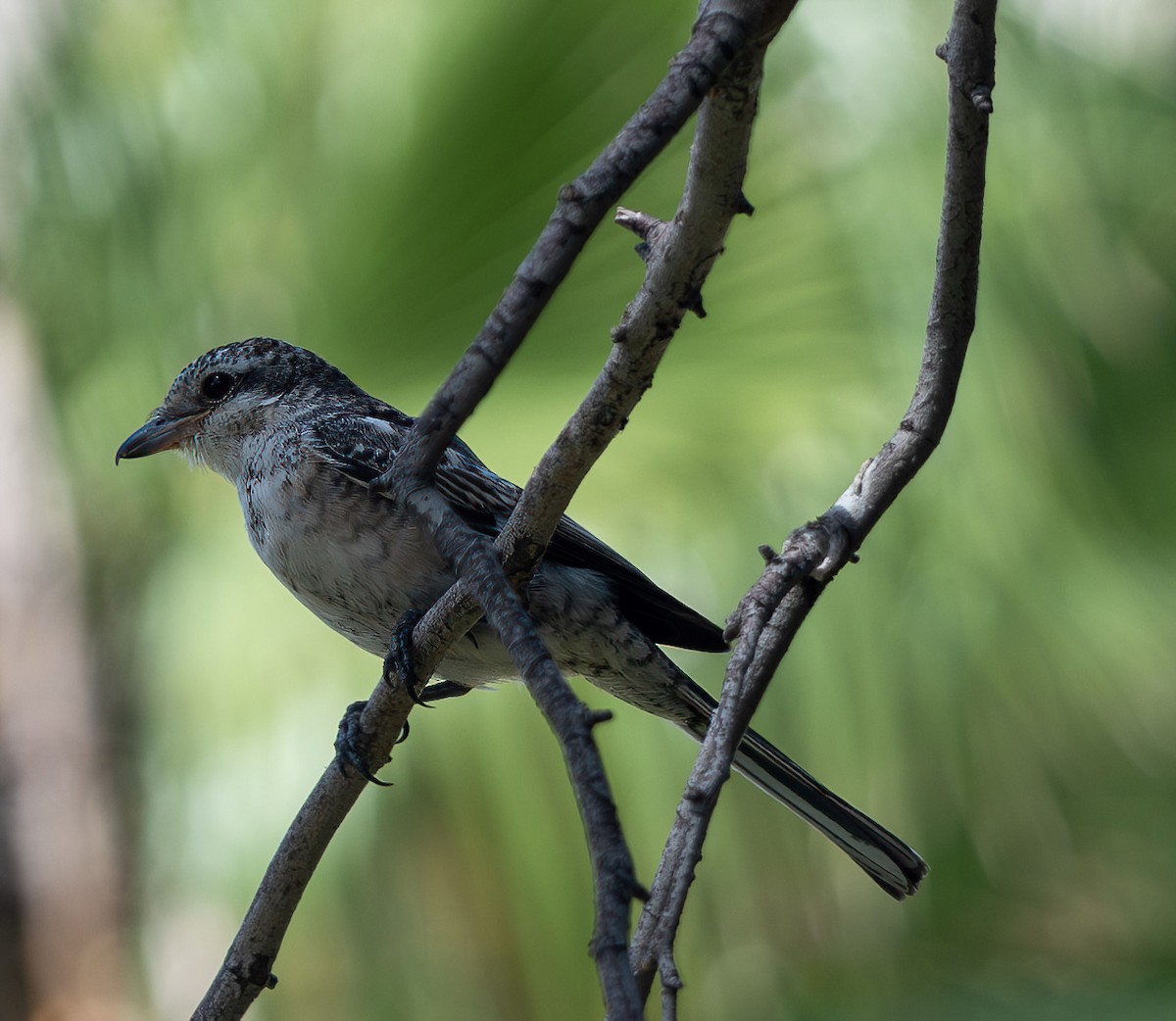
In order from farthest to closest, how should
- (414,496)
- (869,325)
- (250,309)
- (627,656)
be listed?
(250,309)
(869,325)
(627,656)
(414,496)

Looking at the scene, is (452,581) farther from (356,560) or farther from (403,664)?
(403,664)

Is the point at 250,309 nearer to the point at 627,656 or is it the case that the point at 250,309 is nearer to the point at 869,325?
the point at 869,325

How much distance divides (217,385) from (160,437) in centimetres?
20

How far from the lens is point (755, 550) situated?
4.07 metres

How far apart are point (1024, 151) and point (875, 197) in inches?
20.6

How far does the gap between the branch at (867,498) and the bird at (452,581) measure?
848 mm

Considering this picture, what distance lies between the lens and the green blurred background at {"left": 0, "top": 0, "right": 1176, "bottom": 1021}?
3975mm

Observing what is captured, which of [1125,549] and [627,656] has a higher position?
[1125,549]

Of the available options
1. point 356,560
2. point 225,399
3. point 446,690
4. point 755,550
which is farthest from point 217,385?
point 755,550

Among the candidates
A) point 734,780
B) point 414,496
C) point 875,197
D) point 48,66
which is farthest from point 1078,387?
point 48,66

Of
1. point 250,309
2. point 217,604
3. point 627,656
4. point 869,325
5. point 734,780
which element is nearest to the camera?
point 627,656

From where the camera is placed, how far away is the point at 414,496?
140 centimetres

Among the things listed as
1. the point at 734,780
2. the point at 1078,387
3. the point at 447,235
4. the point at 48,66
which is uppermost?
the point at 48,66

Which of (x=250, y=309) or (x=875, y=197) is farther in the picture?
(x=250, y=309)
